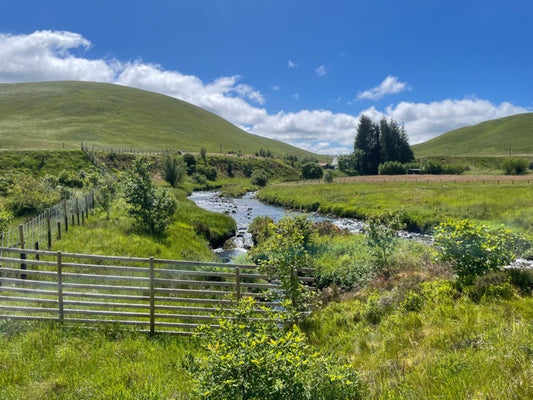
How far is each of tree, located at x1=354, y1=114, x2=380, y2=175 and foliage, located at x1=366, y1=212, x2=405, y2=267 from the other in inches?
4384

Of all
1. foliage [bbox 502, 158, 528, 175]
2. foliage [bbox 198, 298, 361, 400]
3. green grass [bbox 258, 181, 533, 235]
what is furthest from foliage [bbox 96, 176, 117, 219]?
foliage [bbox 502, 158, 528, 175]

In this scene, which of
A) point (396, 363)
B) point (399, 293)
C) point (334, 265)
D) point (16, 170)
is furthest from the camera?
point (16, 170)

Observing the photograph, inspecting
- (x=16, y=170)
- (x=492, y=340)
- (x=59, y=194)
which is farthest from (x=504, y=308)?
(x=16, y=170)

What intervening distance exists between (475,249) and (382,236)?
524cm

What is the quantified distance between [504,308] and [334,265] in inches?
411

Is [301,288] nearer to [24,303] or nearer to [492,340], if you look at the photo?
[492,340]

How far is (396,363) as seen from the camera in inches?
→ 254

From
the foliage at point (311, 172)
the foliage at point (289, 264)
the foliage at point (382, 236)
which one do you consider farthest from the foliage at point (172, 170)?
the foliage at point (289, 264)

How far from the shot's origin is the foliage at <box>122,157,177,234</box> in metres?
23.2

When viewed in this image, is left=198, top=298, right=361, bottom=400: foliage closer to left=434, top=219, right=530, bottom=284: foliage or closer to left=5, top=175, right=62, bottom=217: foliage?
Result: left=434, top=219, right=530, bottom=284: foliage

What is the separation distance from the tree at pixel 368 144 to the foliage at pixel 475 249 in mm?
116295

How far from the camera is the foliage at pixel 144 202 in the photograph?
2320 centimetres

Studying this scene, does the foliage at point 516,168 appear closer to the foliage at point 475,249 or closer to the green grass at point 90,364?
the foliage at point 475,249

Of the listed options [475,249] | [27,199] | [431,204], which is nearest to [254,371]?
[475,249]
